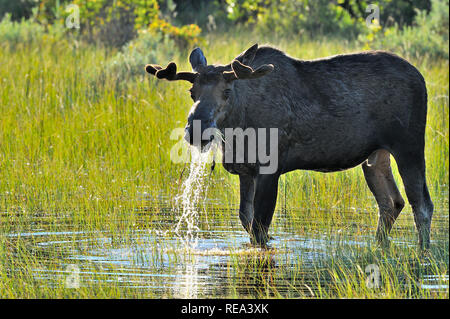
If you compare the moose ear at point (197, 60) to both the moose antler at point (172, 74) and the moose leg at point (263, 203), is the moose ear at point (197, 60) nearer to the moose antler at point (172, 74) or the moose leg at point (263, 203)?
the moose antler at point (172, 74)

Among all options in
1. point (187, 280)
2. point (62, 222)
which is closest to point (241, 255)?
point (187, 280)

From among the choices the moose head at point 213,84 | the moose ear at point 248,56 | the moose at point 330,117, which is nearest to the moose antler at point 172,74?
the moose head at point 213,84

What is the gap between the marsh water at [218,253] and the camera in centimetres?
644

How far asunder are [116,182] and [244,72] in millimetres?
3452

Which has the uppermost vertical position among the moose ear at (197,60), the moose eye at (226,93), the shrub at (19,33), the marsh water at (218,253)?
the shrub at (19,33)

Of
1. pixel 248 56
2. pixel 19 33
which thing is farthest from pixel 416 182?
pixel 19 33

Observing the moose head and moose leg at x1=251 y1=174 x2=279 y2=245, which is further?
moose leg at x1=251 y1=174 x2=279 y2=245

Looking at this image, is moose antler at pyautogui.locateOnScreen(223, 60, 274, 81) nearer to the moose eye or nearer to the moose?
the moose eye

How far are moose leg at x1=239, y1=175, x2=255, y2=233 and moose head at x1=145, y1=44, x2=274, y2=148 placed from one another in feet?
3.41

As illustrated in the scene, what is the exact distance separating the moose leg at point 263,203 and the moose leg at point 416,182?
52.9 inches

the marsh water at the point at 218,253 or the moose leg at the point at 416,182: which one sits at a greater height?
the moose leg at the point at 416,182

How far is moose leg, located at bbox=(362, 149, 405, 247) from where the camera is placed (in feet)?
28.9

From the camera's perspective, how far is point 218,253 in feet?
25.3

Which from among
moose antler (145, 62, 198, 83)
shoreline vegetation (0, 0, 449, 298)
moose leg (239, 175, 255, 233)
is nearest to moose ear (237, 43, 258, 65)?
moose antler (145, 62, 198, 83)
